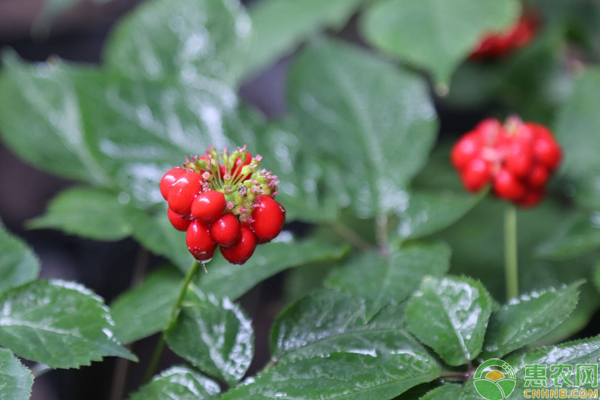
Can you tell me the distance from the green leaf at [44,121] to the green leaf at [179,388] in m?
0.46

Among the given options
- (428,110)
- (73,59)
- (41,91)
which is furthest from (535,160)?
(73,59)

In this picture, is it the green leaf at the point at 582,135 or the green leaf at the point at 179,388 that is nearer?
the green leaf at the point at 179,388

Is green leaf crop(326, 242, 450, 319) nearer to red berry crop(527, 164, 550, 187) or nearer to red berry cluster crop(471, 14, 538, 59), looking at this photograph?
red berry crop(527, 164, 550, 187)

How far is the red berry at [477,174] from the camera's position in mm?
769

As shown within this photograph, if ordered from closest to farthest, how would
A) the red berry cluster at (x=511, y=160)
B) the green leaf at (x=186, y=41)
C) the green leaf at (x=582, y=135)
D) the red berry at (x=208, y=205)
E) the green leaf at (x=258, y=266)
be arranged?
the red berry at (x=208, y=205) → the green leaf at (x=258, y=266) → the red berry cluster at (x=511, y=160) → the green leaf at (x=582, y=135) → the green leaf at (x=186, y=41)

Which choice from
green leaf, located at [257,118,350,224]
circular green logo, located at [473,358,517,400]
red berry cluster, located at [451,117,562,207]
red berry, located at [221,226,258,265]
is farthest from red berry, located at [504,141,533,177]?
red berry, located at [221,226,258,265]

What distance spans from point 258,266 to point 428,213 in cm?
25

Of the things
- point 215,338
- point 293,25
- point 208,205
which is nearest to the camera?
point 208,205

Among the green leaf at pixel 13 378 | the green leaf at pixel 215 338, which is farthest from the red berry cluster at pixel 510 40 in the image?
the green leaf at pixel 13 378

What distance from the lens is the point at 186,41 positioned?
99cm

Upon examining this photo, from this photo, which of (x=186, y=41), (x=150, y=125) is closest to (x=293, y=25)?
(x=186, y=41)

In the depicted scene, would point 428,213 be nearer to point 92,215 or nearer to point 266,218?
point 266,218

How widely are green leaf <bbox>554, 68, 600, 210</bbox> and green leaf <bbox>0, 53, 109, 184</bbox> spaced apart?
0.78 m

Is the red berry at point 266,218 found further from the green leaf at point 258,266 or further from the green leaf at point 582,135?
the green leaf at point 582,135
